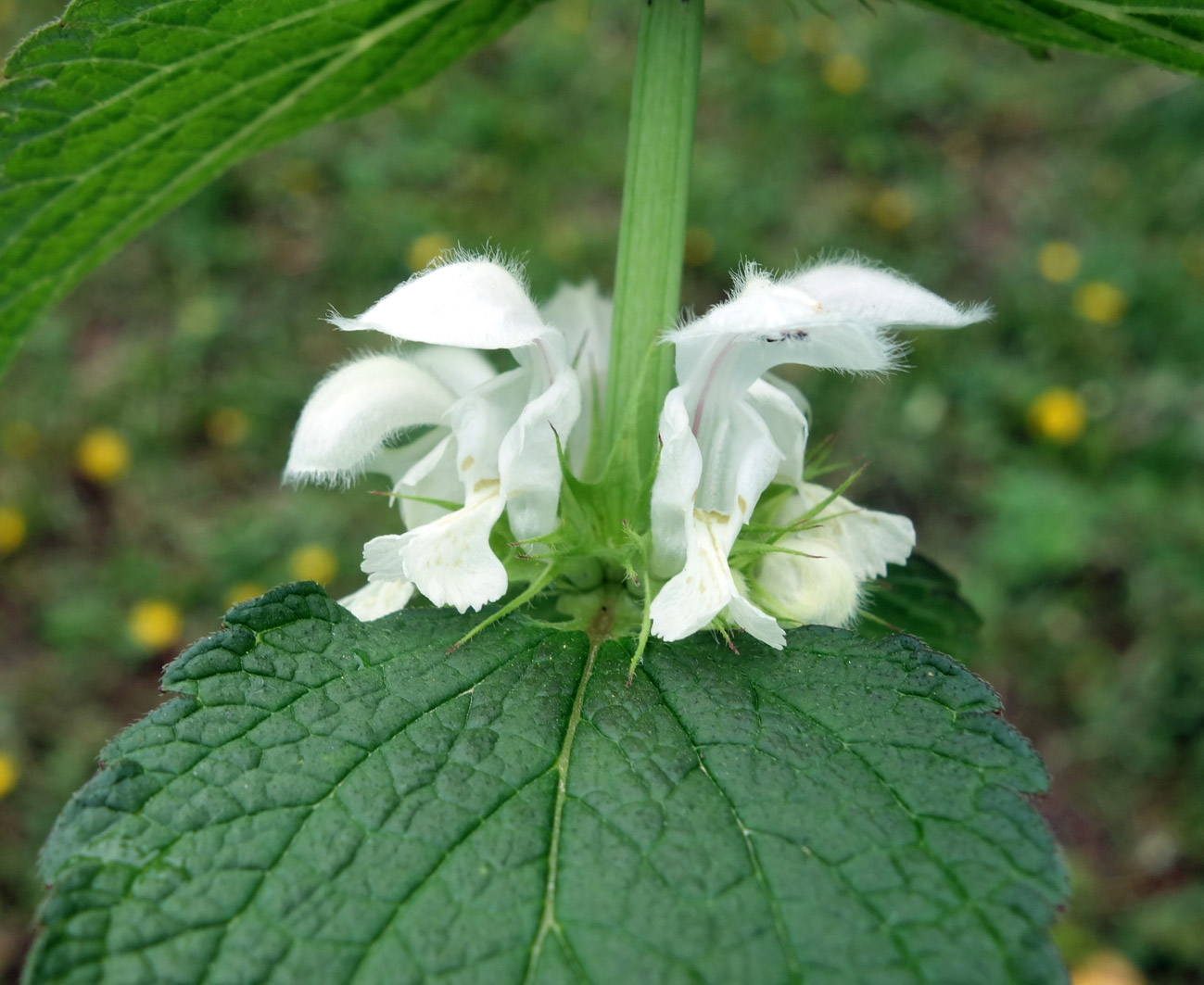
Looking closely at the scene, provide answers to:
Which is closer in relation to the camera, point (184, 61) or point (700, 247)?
point (184, 61)

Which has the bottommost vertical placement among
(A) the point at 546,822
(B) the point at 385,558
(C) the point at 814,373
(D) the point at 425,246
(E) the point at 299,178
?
(A) the point at 546,822

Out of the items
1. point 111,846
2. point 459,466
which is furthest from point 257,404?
point 111,846

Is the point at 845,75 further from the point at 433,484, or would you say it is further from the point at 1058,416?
the point at 433,484

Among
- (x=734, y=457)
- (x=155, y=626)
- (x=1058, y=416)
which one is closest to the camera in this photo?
(x=734, y=457)

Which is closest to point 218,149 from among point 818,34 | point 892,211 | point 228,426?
point 228,426

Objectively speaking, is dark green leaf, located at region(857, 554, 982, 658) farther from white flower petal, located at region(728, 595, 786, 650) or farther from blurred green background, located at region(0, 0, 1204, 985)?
blurred green background, located at region(0, 0, 1204, 985)

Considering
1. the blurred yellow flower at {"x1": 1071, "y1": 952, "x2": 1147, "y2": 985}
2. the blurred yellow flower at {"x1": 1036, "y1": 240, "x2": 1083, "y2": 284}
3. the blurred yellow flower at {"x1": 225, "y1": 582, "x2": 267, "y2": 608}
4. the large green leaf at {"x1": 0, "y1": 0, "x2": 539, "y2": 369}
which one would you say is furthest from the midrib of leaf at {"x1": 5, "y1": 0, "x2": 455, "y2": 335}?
the blurred yellow flower at {"x1": 1036, "y1": 240, "x2": 1083, "y2": 284}

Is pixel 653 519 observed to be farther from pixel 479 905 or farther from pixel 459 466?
pixel 479 905
